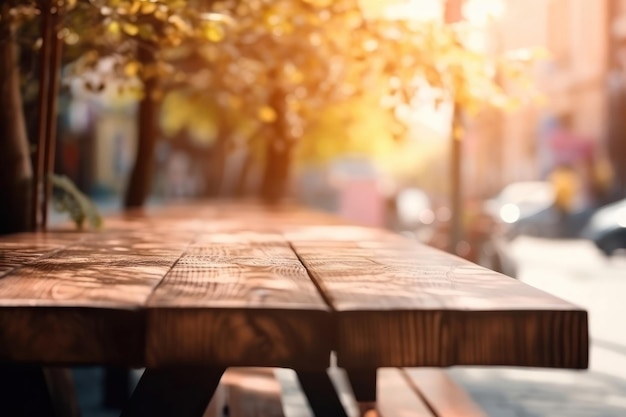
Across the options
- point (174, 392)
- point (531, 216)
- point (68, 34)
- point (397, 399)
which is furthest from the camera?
point (531, 216)

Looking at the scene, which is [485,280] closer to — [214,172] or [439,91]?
[439,91]

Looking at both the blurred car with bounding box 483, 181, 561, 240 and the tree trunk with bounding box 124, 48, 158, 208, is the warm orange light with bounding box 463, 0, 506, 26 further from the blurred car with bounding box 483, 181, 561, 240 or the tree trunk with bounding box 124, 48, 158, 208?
the blurred car with bounding box 483, 181, 561, 240

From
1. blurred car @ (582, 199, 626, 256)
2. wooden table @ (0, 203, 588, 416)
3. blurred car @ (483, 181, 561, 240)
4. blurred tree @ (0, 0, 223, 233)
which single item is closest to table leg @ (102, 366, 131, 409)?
blurred tree @ (0, 0, 223, 233)

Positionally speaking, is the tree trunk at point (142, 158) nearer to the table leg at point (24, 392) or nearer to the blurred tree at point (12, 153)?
the blurred tree at point (12, 153)

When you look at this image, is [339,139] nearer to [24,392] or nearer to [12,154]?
[12,154]

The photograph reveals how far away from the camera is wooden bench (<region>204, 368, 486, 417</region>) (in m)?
3.83

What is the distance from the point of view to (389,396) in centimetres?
416

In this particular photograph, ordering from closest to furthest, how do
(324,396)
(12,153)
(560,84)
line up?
1. (324,396)
2. (12,153)
3. (560,84)

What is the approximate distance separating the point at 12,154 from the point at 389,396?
214cm

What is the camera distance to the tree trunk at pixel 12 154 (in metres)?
4.99

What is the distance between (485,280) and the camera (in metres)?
2.34

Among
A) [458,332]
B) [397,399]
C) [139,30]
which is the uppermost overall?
[139,30]

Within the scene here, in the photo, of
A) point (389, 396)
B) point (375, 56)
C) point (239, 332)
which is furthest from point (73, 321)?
point (375, 56)

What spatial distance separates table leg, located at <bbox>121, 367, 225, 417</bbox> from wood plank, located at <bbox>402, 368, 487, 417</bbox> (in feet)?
5.52
